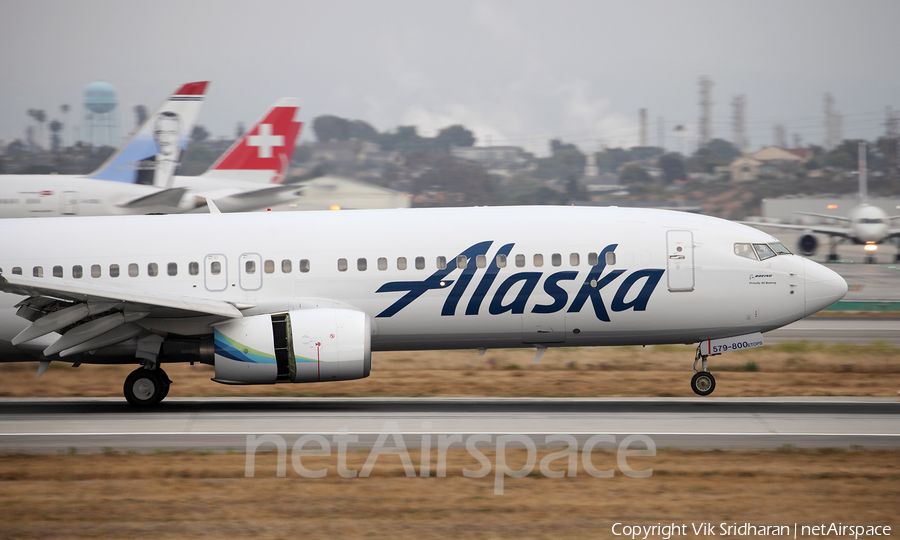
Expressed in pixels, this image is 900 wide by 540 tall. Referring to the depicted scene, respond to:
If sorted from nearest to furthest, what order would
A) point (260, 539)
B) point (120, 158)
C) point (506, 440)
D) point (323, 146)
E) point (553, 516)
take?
1. point (260, 539)
2. point (553, 516)
3. point (506, 440)
4. point (120, 158)
5. point (323, 146)

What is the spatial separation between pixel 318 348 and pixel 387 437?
2.66 meters

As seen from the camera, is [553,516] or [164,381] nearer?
[553,516]

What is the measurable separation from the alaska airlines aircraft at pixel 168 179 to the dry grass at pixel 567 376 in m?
7.62

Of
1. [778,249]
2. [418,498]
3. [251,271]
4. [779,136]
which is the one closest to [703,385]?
[778,249]

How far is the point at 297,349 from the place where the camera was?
1582 cm

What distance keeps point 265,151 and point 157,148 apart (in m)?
5.27

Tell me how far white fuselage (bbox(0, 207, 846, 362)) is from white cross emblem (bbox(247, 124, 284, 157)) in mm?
17071

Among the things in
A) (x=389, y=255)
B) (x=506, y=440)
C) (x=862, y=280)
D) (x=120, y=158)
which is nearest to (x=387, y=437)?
(x=506, y=440)

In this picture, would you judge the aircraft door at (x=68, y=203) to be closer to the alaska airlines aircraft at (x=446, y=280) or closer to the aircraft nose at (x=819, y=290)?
A: the alaska airlines aircraft at (x=446, y=280)

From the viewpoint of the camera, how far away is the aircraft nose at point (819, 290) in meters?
17.1

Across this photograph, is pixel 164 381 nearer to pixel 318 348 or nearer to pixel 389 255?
pixel 318 348

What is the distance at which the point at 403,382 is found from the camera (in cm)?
2012

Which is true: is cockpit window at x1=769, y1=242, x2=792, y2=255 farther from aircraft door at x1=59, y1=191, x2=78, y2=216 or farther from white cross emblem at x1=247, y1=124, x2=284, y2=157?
white cross emblem at x1=247, y1=124, x2=284, y2=157

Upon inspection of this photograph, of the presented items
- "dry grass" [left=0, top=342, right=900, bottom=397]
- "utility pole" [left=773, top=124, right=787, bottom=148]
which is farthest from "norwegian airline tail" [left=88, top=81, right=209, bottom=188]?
"utility pole" [left=773, top=124, right=787, bottom=148]
